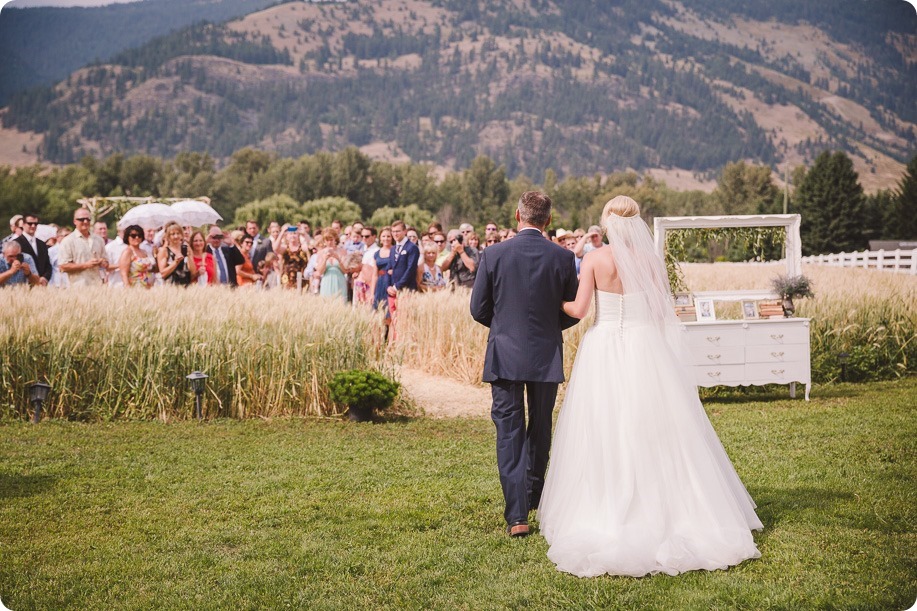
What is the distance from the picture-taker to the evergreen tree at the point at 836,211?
2793 inches

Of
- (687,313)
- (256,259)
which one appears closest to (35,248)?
(256,259)

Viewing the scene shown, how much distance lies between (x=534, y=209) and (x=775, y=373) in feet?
22.4

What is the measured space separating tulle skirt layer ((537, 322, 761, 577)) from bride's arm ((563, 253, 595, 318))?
179mm

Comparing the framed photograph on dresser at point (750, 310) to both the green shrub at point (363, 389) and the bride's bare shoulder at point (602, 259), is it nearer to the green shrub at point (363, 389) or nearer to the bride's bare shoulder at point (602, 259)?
the green shrub at point (363, 389)

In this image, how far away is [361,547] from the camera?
228 inches

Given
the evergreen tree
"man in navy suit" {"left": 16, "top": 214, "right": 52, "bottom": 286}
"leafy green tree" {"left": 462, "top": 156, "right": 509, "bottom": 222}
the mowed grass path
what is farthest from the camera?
"leafy green tree" {"left": 462, "top": 156, "right": 509, "bottom": 222}

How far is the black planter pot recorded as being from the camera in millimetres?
10562

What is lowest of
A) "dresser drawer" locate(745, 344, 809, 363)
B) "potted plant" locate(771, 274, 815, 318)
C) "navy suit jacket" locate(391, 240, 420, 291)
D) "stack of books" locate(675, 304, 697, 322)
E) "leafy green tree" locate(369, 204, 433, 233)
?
"dresser drawer" locate(745, 344, 809, 363)

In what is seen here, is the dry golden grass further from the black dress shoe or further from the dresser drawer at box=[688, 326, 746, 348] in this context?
the black dress shoe

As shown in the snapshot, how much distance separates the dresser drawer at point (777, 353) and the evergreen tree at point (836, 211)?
207 feet

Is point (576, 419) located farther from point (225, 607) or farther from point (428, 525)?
point (225, 607)

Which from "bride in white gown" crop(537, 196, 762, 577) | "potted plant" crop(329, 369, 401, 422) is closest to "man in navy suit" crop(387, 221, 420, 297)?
"potted plant" crop(329, 369, 401, 422)

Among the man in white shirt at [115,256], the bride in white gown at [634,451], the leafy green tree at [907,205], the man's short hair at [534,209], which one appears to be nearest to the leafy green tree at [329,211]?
the leafy green tree at [907,205]

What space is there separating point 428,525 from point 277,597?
1.57 meters
